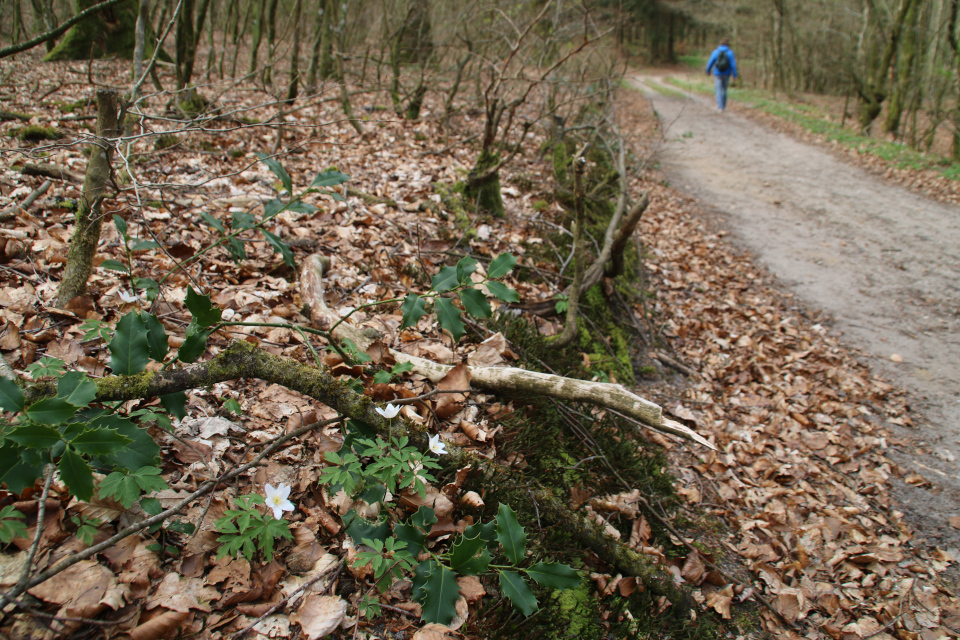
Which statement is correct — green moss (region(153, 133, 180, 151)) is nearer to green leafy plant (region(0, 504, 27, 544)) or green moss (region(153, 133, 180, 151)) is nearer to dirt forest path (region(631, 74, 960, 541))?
green leafy plant (region(0, 504, 27, 544))

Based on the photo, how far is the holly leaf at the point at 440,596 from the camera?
1.43m

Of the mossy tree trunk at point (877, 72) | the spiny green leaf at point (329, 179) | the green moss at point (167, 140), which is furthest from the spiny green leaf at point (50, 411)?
the mossy tree trunk at point (877, 72)

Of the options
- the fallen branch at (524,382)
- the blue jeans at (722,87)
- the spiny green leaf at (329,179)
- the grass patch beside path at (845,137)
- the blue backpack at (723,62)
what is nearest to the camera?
the spiny green leaf at (329,179)

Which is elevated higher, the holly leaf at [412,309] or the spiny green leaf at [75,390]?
the holly leaf at [412,309]

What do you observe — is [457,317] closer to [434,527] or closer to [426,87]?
[434,527]

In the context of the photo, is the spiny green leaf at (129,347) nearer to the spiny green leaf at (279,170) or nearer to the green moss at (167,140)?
the spiny green leaf at (279,170)

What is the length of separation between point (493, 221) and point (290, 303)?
2.68 meters

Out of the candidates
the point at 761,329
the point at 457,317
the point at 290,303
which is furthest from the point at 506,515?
the point at 761,329

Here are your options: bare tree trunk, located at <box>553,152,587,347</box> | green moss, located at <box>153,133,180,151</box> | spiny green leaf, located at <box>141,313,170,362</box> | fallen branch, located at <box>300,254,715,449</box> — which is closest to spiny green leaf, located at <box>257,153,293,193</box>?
fallen branch, located at <box>300,254,715,449</box>

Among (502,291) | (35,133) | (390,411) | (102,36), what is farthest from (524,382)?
(102,36)

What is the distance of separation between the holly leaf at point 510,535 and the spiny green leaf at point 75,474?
106 centimetres

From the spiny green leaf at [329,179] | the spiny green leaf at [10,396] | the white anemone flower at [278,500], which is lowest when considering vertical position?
the white anemone flower at [278,500]

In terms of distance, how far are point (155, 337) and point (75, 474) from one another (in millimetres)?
502

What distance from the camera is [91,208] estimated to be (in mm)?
2281
